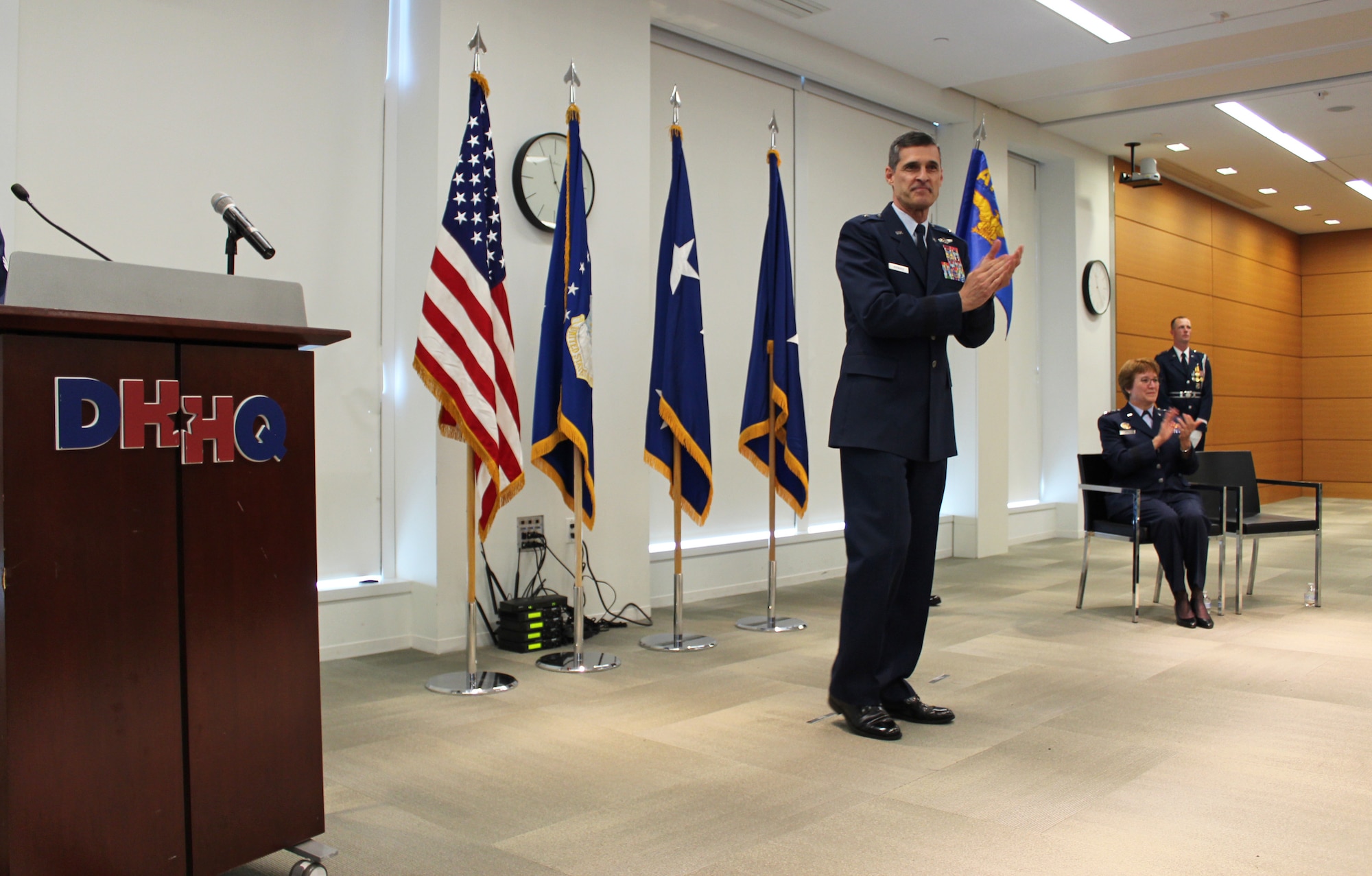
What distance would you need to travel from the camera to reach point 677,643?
4441mm

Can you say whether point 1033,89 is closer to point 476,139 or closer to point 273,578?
point 476,139

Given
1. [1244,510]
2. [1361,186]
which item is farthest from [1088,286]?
[1244,510]

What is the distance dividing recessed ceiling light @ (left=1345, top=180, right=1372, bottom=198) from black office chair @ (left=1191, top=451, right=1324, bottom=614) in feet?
20.7

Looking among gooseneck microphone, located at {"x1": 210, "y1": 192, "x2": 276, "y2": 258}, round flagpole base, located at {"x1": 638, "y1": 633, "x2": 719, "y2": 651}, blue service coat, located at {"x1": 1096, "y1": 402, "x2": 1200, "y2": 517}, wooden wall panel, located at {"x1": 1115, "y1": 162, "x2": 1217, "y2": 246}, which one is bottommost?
round flagpole base, located at {"x1": 638, "y1": 633, "x2": 719, "y2": 651}

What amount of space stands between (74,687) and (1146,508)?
451 cm

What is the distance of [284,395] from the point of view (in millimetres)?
2004

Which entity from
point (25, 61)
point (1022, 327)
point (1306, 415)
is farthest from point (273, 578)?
point (1306, 415)

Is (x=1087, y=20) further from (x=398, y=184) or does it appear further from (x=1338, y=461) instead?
(x=1338, y=461)

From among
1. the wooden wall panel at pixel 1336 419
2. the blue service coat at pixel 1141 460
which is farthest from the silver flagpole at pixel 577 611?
the wooden wall panel at pixel 1336 419

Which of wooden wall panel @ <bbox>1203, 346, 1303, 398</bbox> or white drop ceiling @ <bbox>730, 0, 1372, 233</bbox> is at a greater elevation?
white drop ceiling @ <bbox>730, 0, 1372, 233</bbox>

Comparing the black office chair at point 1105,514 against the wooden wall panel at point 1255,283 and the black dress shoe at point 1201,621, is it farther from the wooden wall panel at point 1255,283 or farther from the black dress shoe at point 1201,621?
the wooden wall panel at point 1255,283

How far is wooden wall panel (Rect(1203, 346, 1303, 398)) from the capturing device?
36.9ft

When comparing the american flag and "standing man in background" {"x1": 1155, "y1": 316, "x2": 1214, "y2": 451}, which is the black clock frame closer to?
"standing man in background" {"x1": 1155, "y1": 316, "x2": 1214, "y2": 451}

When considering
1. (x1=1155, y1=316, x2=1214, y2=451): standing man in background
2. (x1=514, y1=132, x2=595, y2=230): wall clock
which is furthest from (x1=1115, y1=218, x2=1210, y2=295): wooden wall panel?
(x1=514, y1=132, x2=595, y2=230): wall clock
